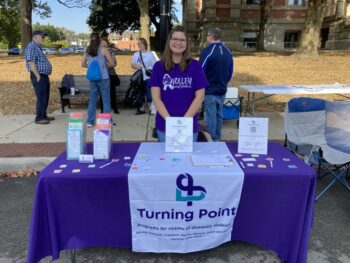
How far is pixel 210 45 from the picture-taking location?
523 centimetres

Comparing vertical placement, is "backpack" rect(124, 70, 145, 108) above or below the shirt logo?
below

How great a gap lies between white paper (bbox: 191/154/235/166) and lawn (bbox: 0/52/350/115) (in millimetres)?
6353

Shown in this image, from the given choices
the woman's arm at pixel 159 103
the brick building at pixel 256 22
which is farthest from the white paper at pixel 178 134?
the brick building at pixel 256 22

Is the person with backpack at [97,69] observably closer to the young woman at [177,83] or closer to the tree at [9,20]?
the young woman at [177,83]

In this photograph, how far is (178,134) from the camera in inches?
111

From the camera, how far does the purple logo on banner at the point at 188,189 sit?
8.08 ft

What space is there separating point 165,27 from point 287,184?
3256mm

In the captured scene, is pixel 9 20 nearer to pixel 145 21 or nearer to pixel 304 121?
pixel 145 21

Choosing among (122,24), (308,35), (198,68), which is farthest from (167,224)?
(122,24)

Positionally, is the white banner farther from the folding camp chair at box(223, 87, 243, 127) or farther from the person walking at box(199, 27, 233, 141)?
the folding camp chair at box(223, 87, 243, 127)

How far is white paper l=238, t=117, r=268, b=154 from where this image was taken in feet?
9.42

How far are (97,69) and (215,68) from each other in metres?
2.50

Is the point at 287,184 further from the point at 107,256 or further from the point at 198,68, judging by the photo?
the point at 107,256

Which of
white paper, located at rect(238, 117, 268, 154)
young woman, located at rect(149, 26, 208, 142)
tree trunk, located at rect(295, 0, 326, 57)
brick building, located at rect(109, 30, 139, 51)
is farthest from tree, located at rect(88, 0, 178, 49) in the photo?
white paper, located at rect(238, 117, 268, 154)
